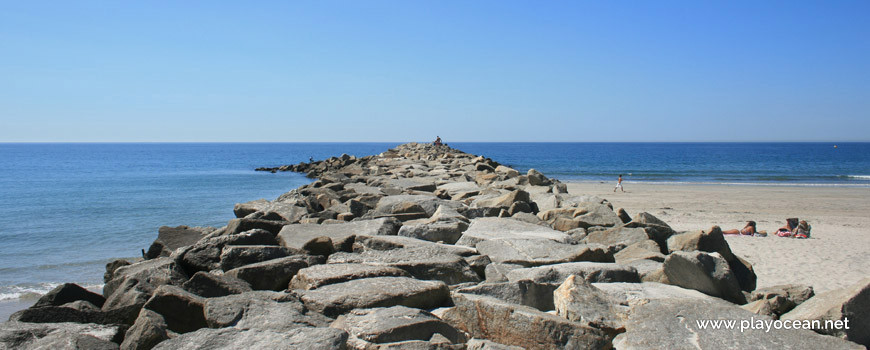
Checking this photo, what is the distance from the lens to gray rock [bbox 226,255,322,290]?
4062 millimetres

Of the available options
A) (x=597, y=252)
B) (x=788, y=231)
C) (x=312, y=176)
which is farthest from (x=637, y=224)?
(x=312, y=176)

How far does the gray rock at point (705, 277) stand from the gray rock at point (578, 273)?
1.00ft

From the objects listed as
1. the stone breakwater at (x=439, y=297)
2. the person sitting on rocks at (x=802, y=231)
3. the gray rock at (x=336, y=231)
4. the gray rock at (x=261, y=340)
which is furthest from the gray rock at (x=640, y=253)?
the person sitting on rocks at (x=802, y=231)

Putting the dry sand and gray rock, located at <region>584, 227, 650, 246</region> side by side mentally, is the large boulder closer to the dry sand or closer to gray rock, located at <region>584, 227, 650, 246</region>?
gray rock, located at <region>584, 227, 650, 246</region>

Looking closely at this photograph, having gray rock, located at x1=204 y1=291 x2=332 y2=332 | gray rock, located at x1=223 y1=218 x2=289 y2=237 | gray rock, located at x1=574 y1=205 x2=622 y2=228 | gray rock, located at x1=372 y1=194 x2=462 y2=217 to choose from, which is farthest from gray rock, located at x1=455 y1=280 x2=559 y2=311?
gray rock, located at x1=372 y1=194 x2=462 y2=217

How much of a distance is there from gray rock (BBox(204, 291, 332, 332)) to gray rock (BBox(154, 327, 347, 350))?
18 cm

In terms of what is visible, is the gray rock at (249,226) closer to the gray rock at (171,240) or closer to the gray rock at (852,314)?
the gray rock at (171,240)

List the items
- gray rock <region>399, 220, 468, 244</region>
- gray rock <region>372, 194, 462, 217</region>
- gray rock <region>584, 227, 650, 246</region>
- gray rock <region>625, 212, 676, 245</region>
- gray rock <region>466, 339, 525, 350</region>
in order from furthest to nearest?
gray rock <region>372, 194, 462, 217</region>, gray rock <region>625, 212, 676, 245</region>, gray rock <region>584, 227, 650, 246</region>, gray rock <region>399, 220, 468, 244</region>, gray rock <region>466, 339, 525, 350</region>

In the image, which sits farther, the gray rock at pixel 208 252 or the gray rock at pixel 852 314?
the gray rock at pixel 208 252

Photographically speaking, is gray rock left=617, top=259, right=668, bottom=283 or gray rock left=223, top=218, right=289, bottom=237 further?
gray rock left=223, top=218, right=289, bottom=237

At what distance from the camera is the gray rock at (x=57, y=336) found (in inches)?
115

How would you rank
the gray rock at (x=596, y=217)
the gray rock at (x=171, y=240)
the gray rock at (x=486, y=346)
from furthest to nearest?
the gray rock at (x=171, y=240)
the gray rock at (x=596, y=217)
the gray rock at (x=486, y=346)

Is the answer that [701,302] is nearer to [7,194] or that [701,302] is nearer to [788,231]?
[788,231]

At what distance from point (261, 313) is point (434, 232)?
2.52m
